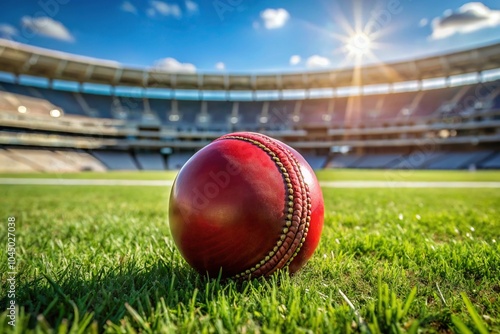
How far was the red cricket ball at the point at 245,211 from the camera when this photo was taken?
4.98ft

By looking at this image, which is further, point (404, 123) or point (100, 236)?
point (404, 123)

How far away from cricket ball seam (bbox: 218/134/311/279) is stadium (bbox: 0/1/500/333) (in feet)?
0.33

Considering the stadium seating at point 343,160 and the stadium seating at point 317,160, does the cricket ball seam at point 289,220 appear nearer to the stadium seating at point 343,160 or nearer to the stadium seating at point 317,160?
the stadium seating at point 317,160

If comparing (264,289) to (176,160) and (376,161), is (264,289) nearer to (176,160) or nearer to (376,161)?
(376,161)

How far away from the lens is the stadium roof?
106ft

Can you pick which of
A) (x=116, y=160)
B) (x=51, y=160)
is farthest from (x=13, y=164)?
(x=116, y=160)

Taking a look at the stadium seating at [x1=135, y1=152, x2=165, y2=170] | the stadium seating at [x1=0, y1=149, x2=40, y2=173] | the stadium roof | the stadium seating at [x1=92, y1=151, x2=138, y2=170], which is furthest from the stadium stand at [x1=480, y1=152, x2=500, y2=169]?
the stadium seating at [x1=0, y1=149, x2=40, y2=173]

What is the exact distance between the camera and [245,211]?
4.93 ft

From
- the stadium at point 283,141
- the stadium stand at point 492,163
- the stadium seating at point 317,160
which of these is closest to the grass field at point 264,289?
the stadium at point 283,141

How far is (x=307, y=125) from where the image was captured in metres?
40.6

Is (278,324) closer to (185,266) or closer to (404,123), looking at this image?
(185,266)

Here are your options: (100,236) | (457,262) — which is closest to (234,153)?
(457,262)

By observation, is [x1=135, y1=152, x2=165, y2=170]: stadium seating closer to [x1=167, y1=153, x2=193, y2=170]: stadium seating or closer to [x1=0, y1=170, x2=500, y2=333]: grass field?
[x1=167, y1=153, x2=193, y2=170]: stadium seating

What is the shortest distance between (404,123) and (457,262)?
3977cm
